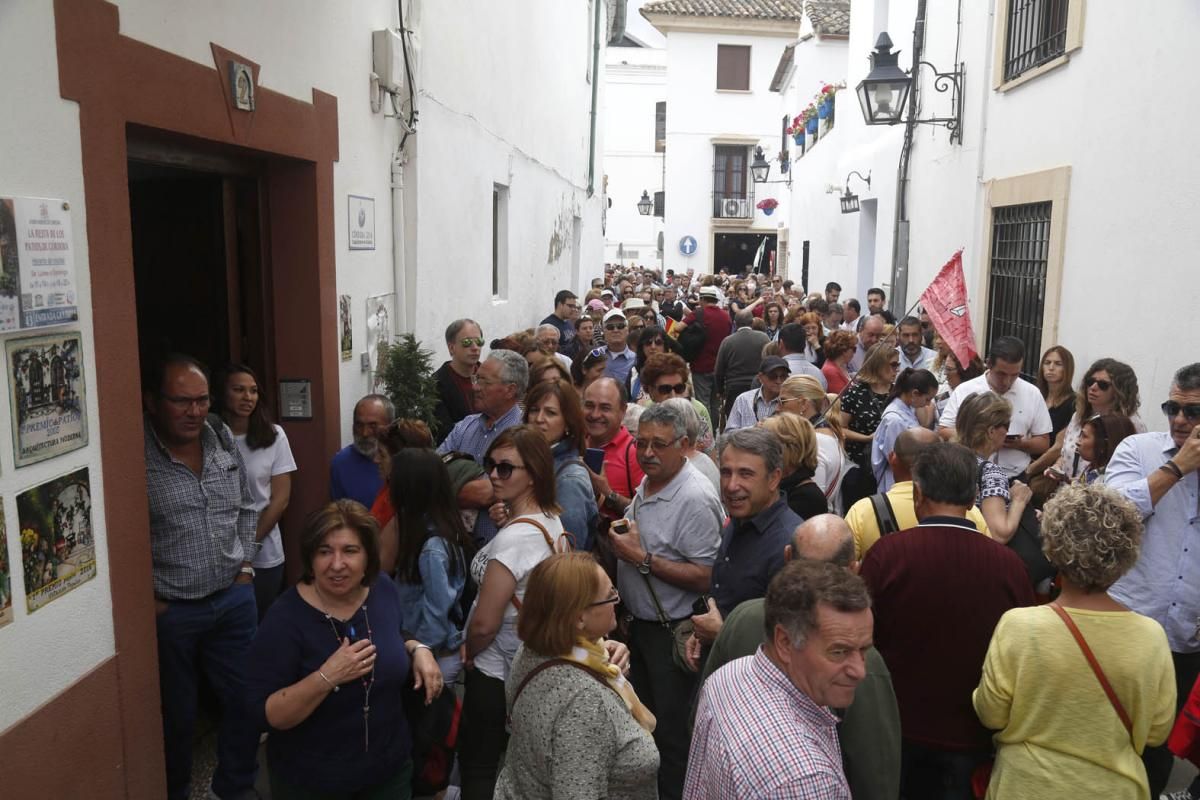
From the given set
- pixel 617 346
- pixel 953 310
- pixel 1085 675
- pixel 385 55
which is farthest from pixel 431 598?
pixel 617 346

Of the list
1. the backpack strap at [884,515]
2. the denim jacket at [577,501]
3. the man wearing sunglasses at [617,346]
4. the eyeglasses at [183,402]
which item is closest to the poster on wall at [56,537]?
the eyeglasses at [183,402]

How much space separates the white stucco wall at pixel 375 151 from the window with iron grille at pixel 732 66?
71.3ft

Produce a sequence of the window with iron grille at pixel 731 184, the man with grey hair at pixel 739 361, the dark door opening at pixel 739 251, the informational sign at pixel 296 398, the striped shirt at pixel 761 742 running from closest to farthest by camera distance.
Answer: the striped shirt at pixel 761 742 → the informational sign at pixel 296 398 → the man with grey hair at pixel 739 361 → the window with iron grille at pixel 731 184 → the dark door opening at pixel 739 251

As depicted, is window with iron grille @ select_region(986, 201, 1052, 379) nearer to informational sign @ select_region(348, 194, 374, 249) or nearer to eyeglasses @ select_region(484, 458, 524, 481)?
informational sign @ select_region(348, 194, 374, 249)

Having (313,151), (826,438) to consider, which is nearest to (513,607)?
(826,438)

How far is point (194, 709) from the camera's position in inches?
166

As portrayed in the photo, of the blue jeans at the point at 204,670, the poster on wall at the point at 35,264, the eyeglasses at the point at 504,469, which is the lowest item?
the blue jeans at the point at 204,670

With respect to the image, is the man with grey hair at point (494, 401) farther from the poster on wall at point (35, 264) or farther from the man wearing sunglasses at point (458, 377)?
the poster on wall at point (35, 264)

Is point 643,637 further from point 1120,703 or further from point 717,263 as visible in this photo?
point 717,263

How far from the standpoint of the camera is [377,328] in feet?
21.2

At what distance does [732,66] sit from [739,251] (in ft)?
22.7

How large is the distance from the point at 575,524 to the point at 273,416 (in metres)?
2.17

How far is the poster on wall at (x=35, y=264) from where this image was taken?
9.71 ft

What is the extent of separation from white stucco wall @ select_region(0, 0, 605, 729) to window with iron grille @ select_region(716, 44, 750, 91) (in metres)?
21.7
